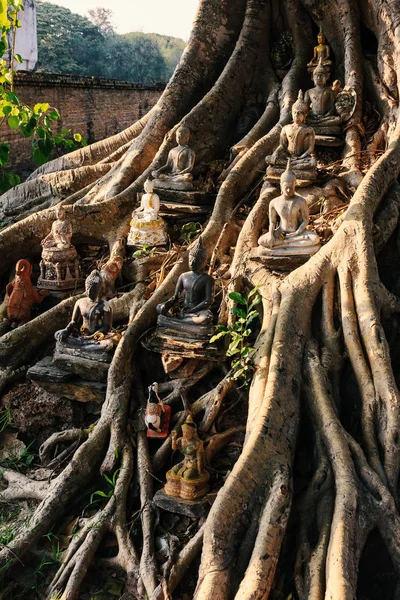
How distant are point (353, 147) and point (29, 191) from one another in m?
5.07

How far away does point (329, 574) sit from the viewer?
4.29 m

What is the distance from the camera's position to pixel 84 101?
719 inches

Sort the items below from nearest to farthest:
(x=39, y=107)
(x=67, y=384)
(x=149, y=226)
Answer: (x=39, y=107) < (x=67, y=384) < (x=149, y=226)

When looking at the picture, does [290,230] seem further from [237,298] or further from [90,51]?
[90,51]

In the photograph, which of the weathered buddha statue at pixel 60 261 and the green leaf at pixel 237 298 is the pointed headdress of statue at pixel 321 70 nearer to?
the weathered buddha statue at pixel 60 261

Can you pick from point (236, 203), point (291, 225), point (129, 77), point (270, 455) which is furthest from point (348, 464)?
point (129, 77)

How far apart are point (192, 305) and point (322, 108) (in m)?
4.02

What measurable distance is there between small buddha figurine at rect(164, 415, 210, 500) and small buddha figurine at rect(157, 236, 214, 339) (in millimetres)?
1093

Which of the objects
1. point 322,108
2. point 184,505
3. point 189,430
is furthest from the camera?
point 322,108

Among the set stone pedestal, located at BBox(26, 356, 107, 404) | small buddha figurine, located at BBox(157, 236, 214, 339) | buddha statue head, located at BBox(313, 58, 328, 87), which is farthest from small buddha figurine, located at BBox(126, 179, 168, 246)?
buddha statue head, located at BBox(313, 58, 328, 87)

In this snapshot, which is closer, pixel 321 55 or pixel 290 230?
pixel 290 230

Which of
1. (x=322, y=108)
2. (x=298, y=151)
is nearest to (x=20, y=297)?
(x=298, y=151)

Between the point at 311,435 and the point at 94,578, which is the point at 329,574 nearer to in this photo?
the point at 311,435

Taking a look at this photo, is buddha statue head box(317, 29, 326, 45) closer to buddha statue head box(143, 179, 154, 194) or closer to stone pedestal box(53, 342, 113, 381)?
buddha statue head box(143, 179, 154, 194)
